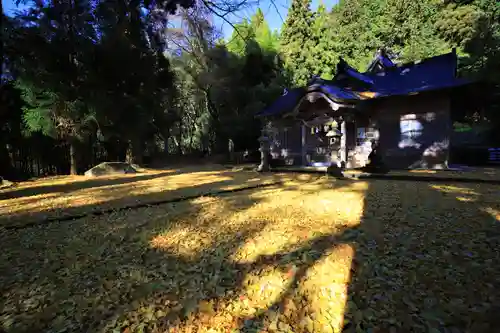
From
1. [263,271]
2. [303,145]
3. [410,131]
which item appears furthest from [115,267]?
[410,131]

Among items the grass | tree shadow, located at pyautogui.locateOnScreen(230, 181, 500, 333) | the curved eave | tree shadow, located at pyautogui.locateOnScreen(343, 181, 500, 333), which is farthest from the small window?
tree shadow, located at pyautogui.locateOnScreen(230, 181, 500, 333)

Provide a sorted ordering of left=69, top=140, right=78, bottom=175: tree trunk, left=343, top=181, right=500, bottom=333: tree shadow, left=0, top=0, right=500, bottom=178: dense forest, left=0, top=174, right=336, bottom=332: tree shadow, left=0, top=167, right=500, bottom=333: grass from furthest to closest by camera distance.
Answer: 1. left=69, top=140, right=78, bottom=175: tree trunk
2. left=0, top=0, right=500, bottom=178: dense forest
3. left=0, top=174, right=336, bottom=332: tree shadow
4. left=0, top=167, right=500, bottom=333: grass
5. left=343, top=181, right=500, bottom=333: tree shadow

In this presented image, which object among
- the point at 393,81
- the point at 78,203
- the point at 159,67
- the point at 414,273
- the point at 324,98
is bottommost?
the point at 414,273

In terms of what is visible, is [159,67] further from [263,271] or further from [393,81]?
[263,271]

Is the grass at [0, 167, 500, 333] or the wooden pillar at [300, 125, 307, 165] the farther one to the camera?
the wooden pillar at [300, 125, 307, 165]

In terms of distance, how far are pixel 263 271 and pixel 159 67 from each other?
13.9m

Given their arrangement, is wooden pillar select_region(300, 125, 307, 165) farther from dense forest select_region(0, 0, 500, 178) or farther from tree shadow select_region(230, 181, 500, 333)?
tree shadow select_region(230, 181, 500, 333)

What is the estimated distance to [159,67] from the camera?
14188mm

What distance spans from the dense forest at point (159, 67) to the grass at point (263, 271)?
2.90 m

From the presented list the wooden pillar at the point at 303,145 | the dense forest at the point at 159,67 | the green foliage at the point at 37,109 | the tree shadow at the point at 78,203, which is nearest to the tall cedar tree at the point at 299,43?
the dense forest at the point at 159,67

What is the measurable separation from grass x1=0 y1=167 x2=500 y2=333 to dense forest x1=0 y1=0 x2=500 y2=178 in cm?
290

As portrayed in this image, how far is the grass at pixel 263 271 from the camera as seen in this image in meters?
2.16

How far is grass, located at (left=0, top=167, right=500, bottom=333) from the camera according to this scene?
2158 mm

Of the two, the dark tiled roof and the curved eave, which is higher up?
the dark tiled roof
